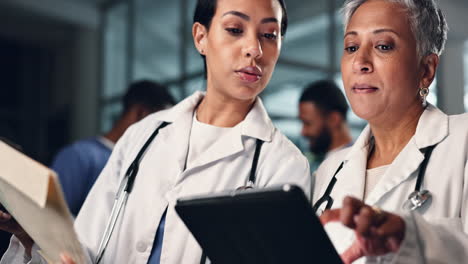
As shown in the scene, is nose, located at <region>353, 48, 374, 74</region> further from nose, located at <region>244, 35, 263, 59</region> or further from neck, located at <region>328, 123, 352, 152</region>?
neck, located at <region>328, 123, 352, 152</region>

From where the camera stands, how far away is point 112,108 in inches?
311

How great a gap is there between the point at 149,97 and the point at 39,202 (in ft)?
6.18

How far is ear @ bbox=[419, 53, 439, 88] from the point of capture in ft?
4.66

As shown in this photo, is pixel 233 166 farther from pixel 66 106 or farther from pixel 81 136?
pixel 66 106

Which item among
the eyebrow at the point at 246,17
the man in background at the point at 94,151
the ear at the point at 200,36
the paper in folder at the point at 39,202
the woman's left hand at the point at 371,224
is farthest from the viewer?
the man in background at the point at 94,151

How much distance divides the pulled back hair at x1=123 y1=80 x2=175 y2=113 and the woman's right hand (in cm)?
140

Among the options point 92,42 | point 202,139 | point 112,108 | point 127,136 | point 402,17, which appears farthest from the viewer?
point 92,42

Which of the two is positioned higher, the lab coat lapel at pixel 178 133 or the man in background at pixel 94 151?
the lab coat lapel at pixel 178 133

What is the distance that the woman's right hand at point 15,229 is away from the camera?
1400mm

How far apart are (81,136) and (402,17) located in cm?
795

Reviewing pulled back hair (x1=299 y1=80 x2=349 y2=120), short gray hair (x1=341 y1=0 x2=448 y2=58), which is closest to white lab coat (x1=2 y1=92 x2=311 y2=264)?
short gray hair (x1=341 y1=0 x2=448 y2=58)

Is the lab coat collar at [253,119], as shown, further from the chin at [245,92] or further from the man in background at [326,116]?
the man in background at [326,116]

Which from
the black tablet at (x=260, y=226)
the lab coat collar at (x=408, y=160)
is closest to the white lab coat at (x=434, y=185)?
the lab coat collar at (x=408, y=160)

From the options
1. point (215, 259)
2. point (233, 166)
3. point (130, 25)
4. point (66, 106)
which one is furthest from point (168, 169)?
point (66, 106)
